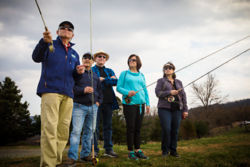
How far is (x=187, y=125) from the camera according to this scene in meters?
19.5

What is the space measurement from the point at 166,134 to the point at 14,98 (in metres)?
26.3

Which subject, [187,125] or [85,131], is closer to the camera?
[85,131]

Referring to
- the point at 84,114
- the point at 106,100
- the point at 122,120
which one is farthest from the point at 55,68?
the point at 122,120

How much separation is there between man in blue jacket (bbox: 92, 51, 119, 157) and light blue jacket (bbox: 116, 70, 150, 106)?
1.35 feet

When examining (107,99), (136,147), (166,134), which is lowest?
(136,147)

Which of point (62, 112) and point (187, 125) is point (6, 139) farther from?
point (62, 112)

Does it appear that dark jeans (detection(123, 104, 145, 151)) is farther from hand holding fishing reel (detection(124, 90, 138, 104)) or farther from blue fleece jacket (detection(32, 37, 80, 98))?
blue fleece jacket (detection(32, 37, 80, 98))

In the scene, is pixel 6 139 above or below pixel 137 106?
below

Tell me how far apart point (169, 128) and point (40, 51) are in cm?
307

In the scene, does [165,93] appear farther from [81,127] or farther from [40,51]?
[40,51]

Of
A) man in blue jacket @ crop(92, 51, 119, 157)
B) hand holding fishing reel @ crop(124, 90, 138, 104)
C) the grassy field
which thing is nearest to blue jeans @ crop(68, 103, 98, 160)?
the grassy field

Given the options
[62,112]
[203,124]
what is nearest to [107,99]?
[62,112]

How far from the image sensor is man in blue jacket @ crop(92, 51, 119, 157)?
13.1ft

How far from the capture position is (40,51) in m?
2.40
